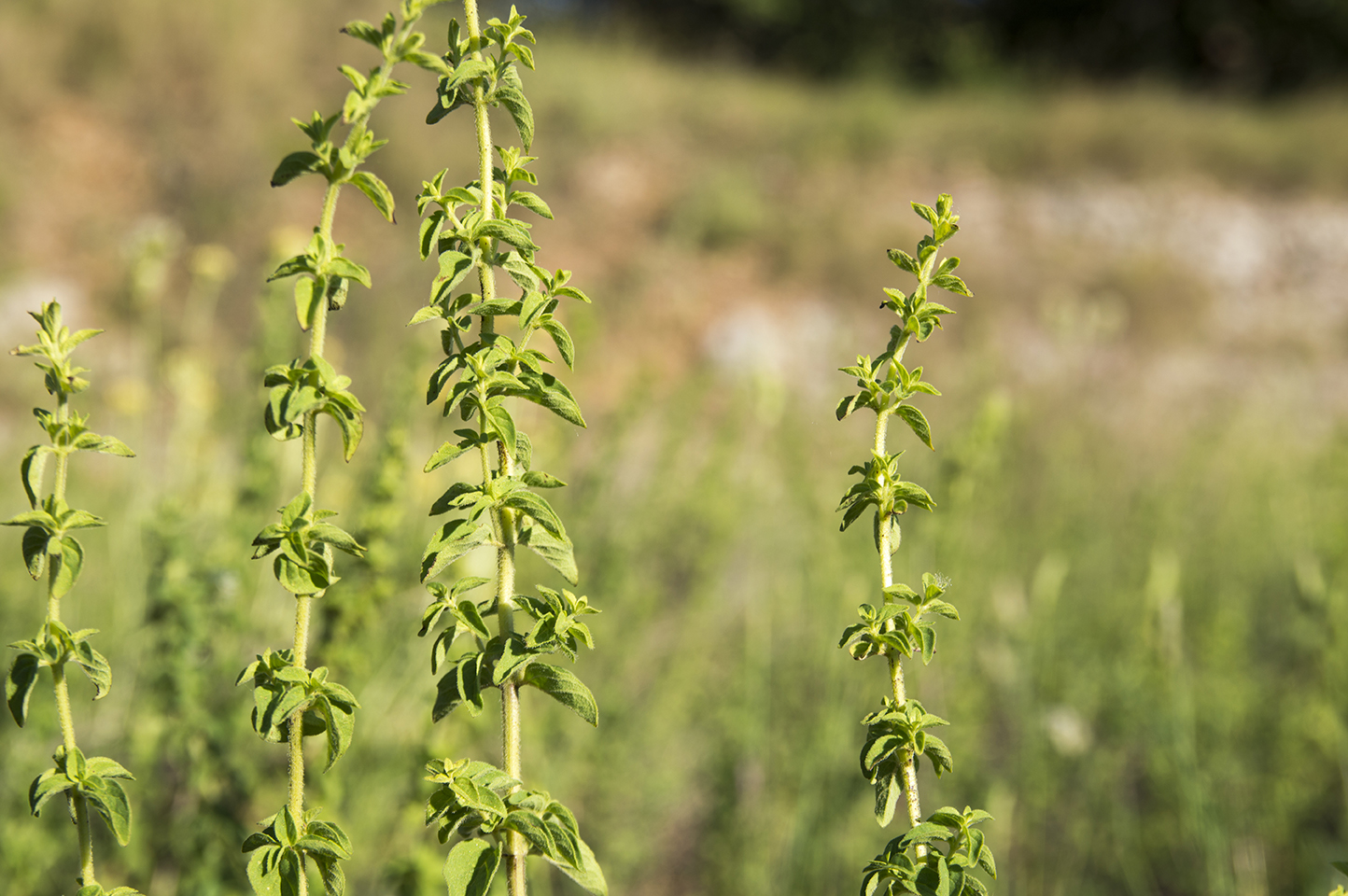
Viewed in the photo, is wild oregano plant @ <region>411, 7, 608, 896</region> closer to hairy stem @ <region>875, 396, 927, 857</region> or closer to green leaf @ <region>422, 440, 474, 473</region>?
green leaf @ <region>422, 440, 474, 473</region>

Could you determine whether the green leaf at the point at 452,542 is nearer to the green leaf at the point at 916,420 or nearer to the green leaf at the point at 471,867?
the green leaf at the point at 471,867

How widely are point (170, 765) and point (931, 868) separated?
1.51 metres

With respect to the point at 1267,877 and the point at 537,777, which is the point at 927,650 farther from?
the point at 1267,877

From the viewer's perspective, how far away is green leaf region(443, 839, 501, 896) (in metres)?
0.55

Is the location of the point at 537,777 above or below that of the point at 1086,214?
below

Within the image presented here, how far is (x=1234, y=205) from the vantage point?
1157 centimetres

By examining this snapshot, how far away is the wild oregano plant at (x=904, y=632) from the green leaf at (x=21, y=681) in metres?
0.50

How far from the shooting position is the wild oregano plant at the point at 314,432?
54cm

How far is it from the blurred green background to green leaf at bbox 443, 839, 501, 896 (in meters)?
0.60

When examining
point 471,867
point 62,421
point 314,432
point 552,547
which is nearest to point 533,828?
point 471,867

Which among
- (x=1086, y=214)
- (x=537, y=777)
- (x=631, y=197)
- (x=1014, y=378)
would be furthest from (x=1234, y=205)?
(x=537, y=777)

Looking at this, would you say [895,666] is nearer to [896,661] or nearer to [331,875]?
Result: [896,661]

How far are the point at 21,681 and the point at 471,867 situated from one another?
11.7 inches

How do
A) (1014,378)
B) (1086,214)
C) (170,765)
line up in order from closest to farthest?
(170,765)
(1014,378)
(1086,214)
